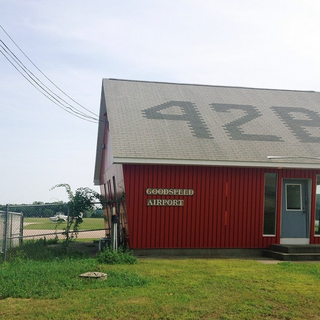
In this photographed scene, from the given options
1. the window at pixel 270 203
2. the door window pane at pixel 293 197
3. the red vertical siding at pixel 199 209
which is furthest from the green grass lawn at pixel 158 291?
the door window pane at pixel 293 197

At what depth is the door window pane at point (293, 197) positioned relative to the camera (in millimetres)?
16484

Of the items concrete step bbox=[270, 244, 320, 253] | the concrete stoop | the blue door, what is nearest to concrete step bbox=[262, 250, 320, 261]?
the concrete stoop

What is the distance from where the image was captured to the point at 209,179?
50.4 feet

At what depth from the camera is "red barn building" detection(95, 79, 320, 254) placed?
14883 mm

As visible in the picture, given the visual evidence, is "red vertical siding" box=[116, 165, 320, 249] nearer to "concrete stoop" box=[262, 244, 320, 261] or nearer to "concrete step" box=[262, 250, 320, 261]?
"concrete stoop" box=[262, 244, 320, 261]

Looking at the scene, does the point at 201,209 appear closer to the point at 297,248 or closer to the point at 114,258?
the point at 297,248

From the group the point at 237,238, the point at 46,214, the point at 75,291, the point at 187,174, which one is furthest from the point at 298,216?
the point at 75,291

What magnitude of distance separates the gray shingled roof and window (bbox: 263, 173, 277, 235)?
0.85 meters

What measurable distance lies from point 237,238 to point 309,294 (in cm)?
625

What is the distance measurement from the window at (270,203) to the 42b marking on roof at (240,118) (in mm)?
1495

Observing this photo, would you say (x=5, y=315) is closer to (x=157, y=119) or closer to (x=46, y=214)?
(x=46, y=214)

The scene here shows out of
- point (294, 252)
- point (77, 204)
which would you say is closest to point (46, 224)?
point (77, 204)

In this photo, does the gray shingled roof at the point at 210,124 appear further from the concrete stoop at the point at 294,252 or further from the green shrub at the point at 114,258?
the green shrub at the point at 114,258

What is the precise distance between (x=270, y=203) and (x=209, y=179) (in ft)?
7.39
